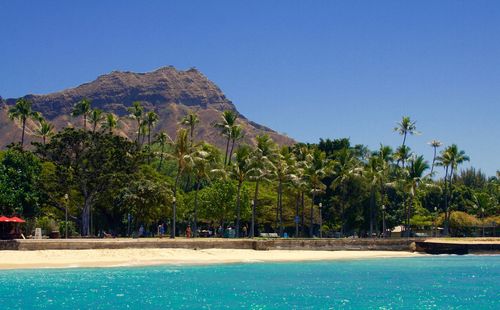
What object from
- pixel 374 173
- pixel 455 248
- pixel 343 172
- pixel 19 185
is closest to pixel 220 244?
pixel 19 185

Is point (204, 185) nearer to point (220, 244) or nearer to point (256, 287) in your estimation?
point (220, 244)

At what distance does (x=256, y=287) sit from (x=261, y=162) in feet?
117

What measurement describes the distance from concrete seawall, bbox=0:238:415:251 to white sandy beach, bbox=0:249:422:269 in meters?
0.60

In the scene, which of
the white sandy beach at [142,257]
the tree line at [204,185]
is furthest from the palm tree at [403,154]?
the white sandy beach at [142,257]

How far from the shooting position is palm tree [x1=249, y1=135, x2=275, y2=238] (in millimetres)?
71994

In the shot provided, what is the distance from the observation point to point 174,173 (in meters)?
105

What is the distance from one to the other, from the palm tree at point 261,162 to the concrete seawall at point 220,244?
Answer: 25.4 ft

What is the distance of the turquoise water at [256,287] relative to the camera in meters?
32.2

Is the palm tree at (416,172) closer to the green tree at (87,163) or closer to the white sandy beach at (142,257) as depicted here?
the white sandy beach at (142,257)

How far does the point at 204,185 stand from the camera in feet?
318

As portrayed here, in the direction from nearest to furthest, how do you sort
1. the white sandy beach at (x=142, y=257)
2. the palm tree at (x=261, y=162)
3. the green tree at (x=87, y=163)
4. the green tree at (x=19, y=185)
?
1. the white sandy beach at (x=142, y=257)
2. the green tree at (x=19, y=185)
3. the green tree at (x=87, y=163)
4. the palm tree at (x=261, y=162)

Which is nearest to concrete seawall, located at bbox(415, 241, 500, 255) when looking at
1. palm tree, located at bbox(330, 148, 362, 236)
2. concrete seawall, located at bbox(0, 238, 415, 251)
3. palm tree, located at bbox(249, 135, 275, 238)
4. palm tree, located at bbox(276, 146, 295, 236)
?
concrete seawall, located at bbox(0, 238, 415, 251)

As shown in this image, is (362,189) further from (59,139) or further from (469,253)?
(59,139)

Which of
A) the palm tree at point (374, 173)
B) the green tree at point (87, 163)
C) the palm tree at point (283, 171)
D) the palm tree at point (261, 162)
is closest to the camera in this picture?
the green tree at point (87, 163)
